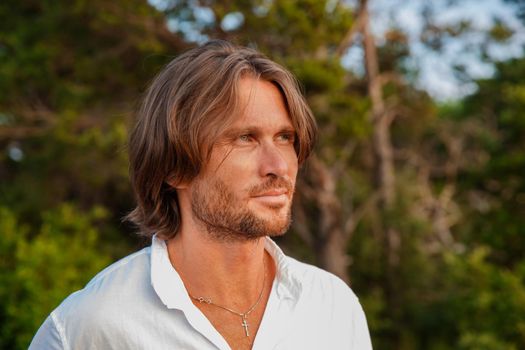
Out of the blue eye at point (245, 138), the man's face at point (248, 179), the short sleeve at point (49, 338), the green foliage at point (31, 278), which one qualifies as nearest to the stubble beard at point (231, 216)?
the man's face at point (248, 179)

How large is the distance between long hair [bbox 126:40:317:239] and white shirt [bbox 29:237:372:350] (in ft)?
0.57

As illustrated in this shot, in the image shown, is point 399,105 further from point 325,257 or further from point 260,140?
point 260,140

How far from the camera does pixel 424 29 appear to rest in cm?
1297

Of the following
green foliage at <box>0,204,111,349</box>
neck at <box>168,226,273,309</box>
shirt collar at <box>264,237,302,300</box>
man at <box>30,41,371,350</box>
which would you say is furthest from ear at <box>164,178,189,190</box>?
green foliage at <box>0,204,111,349</box>

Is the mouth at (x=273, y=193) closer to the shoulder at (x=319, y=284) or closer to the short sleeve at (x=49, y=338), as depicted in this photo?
the shoulder at (x=319, y=284)

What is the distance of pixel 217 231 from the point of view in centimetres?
193

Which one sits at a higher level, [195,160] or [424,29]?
[424,29]

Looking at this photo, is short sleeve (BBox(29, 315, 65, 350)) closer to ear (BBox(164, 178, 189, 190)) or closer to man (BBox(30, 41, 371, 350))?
man (BBox(30, 41, 371, 350))

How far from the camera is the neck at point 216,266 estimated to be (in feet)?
6.44

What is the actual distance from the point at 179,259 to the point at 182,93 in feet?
1.60

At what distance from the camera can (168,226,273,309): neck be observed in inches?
77.2

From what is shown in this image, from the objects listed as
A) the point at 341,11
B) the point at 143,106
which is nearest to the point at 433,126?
the point at 341,11

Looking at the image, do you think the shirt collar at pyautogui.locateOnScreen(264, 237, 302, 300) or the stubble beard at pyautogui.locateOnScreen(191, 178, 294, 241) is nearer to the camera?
the stubble beard at pyautogui.locateOnScreen(191, 178, 294, 241)

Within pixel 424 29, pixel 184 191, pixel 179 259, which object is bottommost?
pixel 179 259
